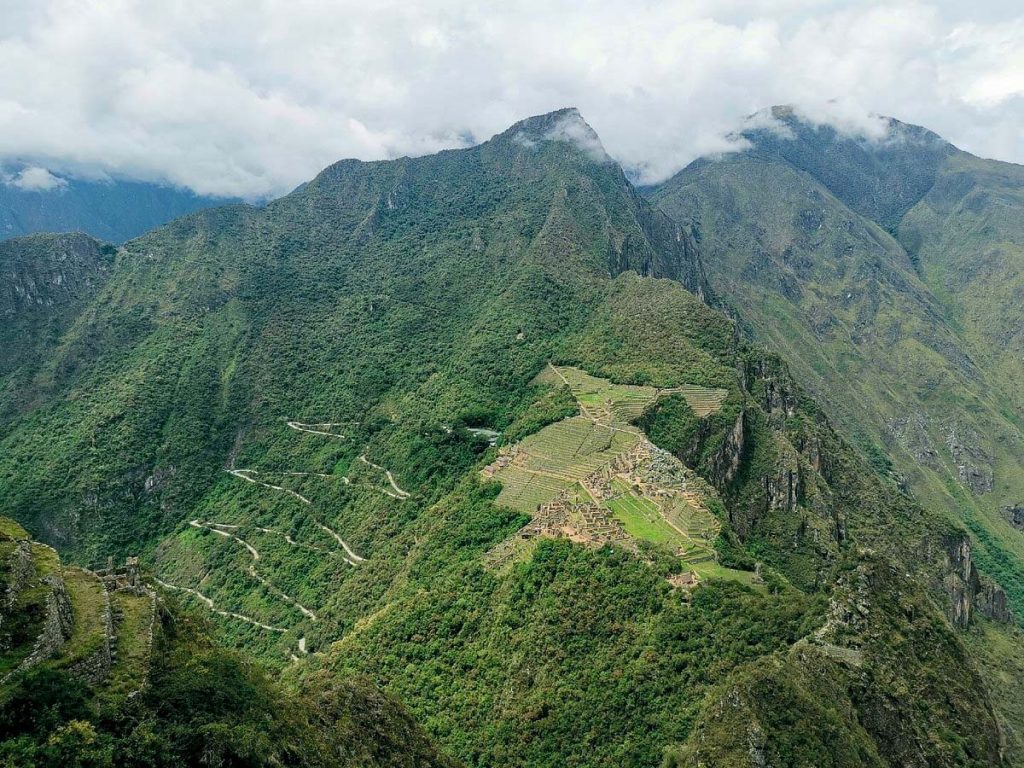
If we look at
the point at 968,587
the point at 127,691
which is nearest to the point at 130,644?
the point at 127,691

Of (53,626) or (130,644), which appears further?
(130,644)

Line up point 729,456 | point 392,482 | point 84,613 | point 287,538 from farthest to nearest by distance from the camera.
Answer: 1. point 392,482
2. point 287,538
3. point 729,456
4. point 84,613

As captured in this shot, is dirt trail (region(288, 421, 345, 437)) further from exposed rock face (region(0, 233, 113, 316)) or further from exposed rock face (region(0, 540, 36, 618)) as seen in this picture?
exposed rock face (region(0, 540, 36, 618))

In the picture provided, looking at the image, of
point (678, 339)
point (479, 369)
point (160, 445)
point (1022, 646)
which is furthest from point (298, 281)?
point (1022, 646)

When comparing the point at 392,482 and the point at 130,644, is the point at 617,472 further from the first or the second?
the point at 130,644

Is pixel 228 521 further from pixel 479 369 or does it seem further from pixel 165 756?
pixel 165 756

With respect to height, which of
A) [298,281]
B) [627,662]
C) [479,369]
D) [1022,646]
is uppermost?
[298,281]
